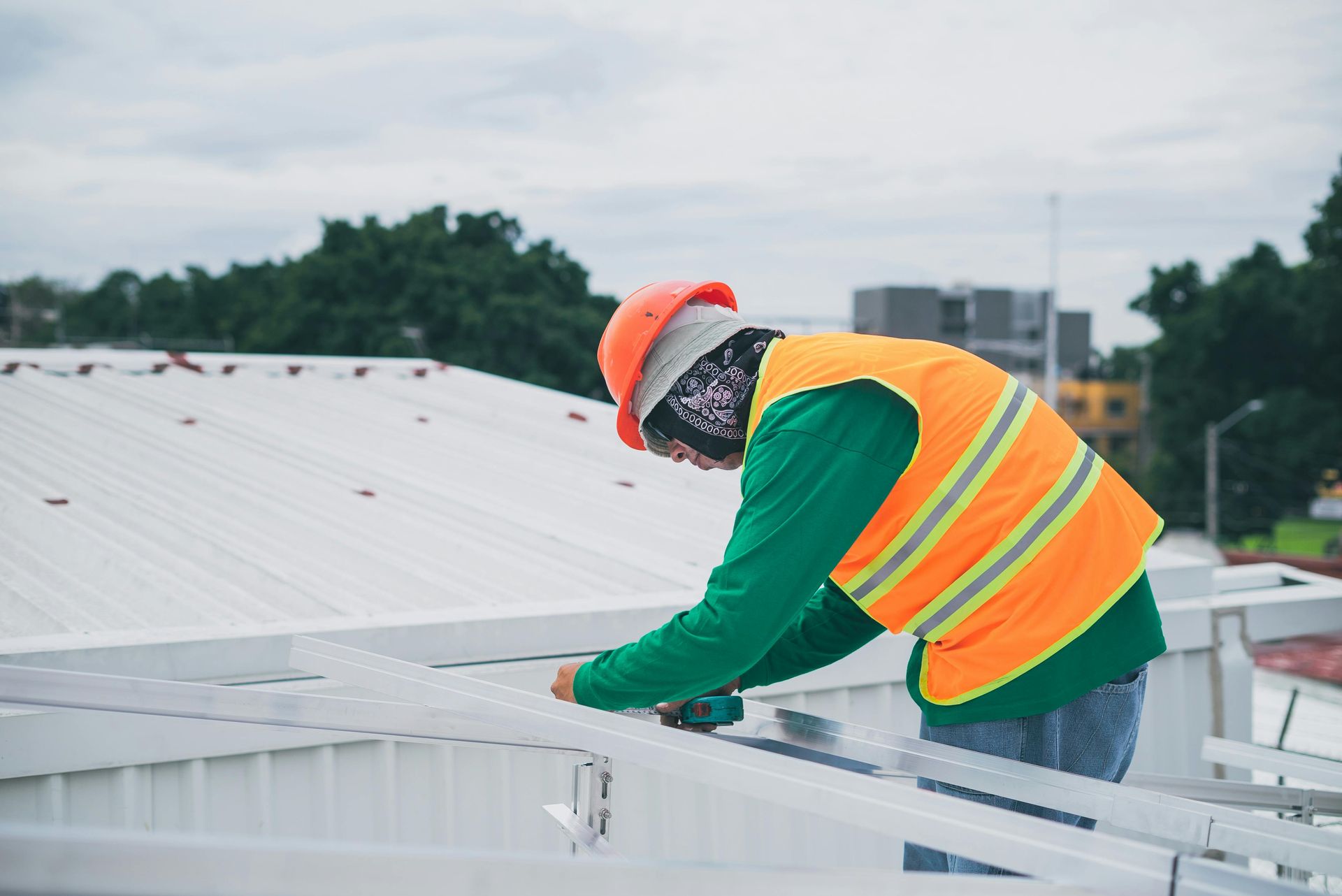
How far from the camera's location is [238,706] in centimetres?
196

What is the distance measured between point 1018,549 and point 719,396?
0.63 meters

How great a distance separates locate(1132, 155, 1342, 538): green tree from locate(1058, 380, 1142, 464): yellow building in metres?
17.7

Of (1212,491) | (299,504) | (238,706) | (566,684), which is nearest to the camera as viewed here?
(238,706)

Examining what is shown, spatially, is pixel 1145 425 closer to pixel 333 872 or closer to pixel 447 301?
pixel 447 301

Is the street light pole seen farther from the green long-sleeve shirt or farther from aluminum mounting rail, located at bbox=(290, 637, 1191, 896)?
aluminum mounting rail, located at bbox=(290, 637, 1191, 896)

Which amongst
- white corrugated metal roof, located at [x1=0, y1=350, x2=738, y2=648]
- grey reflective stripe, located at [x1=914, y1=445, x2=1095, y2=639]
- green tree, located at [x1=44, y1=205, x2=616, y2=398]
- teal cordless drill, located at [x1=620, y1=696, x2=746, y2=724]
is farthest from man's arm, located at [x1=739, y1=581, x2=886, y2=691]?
green tree, located at [x1=44, y1=205, x2=616, y2=398]

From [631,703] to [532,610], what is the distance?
5.99ft

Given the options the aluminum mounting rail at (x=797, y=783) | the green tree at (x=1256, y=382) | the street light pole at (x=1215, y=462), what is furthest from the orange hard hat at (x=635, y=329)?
the green tree at (x=1256, y=382)

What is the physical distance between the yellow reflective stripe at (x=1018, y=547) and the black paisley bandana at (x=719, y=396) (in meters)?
0.51

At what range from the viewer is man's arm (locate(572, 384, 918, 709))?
1.84m

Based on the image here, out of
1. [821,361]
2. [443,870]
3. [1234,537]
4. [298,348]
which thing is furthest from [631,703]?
[1234,537]

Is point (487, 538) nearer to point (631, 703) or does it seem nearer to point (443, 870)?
point (631, 703)

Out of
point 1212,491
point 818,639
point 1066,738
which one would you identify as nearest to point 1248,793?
point 1066,738

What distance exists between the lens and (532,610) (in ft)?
12.5
